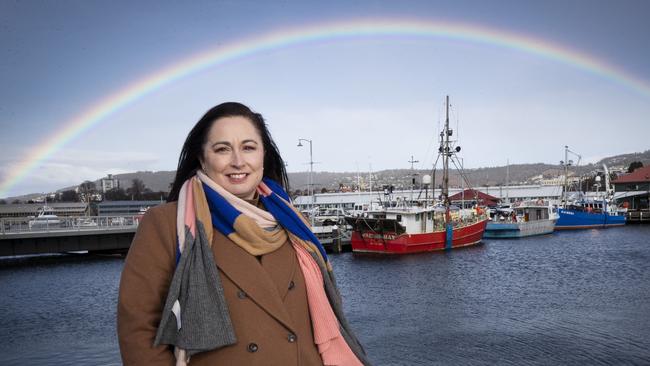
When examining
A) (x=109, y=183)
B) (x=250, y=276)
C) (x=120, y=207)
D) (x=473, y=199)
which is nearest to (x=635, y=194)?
(x=473, y=199)

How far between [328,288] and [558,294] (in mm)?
20068

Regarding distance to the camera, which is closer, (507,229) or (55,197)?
(507,229)

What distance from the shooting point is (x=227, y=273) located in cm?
214

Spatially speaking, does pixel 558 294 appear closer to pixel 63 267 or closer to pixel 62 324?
pixel 62 324

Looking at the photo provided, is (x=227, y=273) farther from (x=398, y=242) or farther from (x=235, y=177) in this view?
(x=398, y=242)

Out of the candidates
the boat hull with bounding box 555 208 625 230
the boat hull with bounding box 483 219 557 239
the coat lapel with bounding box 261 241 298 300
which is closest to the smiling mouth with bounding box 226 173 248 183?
the coat lapel with bounding box 261 241 298 300

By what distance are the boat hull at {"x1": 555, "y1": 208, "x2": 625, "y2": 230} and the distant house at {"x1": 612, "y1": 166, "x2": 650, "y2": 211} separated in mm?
14464

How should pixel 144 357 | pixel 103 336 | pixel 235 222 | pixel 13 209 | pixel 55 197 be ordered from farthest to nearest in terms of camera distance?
1. pixel 55 197
2. pixel 13 209
3. pixel 103 336
4. pixel 235 222
5. pixel 144 357

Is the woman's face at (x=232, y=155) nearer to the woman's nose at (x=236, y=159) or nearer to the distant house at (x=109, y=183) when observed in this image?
the woman's nose at (x=236, y=159)

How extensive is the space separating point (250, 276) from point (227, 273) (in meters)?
0.10

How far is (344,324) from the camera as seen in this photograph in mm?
2605

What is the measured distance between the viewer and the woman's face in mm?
2342

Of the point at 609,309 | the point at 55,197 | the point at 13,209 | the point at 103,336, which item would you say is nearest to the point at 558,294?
the point at 609,309

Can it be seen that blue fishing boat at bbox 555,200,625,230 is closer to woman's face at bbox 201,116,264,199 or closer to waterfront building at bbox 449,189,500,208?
waterfront building at bbox 449,189,500,208
